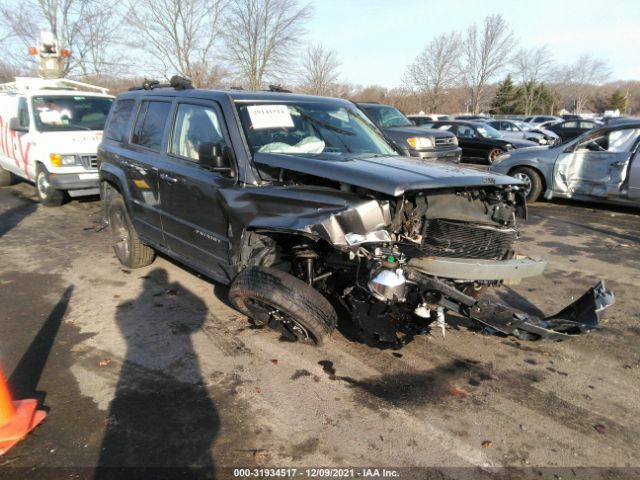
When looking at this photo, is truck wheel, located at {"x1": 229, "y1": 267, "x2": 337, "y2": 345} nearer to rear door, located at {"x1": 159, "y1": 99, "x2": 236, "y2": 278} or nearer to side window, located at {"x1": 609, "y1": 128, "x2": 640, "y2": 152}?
rear door, located at {"x1": 159, "y1": 99, "x2": 236, "y2": 278}

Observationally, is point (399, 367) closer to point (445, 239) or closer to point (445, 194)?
point (445, 239)

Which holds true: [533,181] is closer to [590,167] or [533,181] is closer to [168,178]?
[590,167]

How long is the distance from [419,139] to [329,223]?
777cm

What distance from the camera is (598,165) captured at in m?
8.42

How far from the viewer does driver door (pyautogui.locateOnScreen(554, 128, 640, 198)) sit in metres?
8.16

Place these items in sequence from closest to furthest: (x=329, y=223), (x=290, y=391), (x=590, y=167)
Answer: (x=329, y=223)
(x=290, y=391)
(x=590, y=167)

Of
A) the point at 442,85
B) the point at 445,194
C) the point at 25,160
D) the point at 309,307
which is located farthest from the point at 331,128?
the point at 442,85

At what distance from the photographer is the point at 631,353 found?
364 centimetres

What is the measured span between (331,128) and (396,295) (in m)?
1.94

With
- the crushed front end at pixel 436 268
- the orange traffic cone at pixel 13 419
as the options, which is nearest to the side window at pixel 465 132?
the crushed front end at pixel 436 268

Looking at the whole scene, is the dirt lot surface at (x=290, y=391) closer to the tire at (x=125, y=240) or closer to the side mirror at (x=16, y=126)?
the tire at (x=125, y=240)

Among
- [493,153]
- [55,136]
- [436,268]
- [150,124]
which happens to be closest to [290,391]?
[436,268]

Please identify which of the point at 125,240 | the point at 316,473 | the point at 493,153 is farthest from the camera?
the point at 493,153

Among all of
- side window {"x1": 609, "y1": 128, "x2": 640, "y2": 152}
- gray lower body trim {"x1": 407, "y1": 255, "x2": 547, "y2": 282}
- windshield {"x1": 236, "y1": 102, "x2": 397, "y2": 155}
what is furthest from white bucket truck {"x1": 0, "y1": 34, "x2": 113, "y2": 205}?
side window {"x1": 609, "y1": 128, "x2": 640, "y2": 152}
